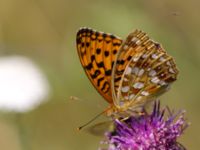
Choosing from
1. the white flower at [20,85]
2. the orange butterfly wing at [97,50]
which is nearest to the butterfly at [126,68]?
the orange butterfly wing at [97,50]

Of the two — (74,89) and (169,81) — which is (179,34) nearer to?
(74,89)

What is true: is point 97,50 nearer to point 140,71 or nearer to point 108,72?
point 108,72

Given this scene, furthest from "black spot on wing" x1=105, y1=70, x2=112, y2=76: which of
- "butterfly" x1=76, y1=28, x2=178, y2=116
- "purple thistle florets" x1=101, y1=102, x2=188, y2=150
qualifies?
"purple thistle florets" x1=101, y1=102, x2=188, y2=150

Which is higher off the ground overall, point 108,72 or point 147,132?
point 108,72

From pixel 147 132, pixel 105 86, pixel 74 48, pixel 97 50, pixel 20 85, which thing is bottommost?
pixel 147 132

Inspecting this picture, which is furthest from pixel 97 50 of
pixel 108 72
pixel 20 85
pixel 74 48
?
pixel 74 48

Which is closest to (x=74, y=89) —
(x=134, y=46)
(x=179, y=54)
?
(x=179, y=54)

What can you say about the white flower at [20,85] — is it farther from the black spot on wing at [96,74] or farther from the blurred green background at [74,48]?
the black spot on wing at [96,74]
